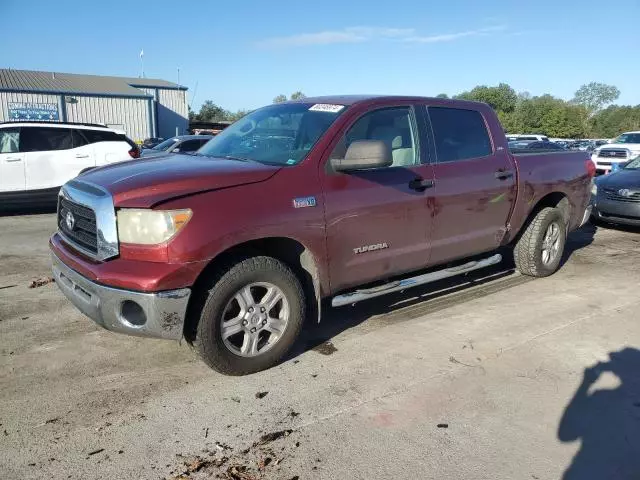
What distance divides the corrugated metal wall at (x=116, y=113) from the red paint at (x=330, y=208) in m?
36.3

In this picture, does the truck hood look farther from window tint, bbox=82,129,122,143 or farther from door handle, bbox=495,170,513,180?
window tint, bbox=82,129,122,143

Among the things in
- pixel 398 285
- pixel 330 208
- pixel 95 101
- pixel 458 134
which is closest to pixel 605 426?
pixel 398 285

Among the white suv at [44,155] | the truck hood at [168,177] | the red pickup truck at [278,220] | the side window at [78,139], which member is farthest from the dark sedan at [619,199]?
the side window at [78,139]

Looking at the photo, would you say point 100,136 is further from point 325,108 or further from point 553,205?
point 553,205

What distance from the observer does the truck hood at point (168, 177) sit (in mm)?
3182

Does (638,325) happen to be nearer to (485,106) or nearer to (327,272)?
(485,106)

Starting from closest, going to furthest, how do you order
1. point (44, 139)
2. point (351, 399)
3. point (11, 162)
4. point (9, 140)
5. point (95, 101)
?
point (351, 399)
point (11, 162)
point (9, 140)
point (44, 139)
point (95, 101)

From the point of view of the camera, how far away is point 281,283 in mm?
3576

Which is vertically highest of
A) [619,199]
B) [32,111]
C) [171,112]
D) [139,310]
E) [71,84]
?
[71,84]

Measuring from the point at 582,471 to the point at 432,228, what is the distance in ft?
7.31

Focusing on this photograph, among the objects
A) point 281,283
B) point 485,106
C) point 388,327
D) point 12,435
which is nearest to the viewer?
point 12,435

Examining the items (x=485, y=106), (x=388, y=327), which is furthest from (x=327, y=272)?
(x=485, y=106)

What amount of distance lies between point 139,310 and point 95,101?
39.3m

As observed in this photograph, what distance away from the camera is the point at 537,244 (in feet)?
19.0
